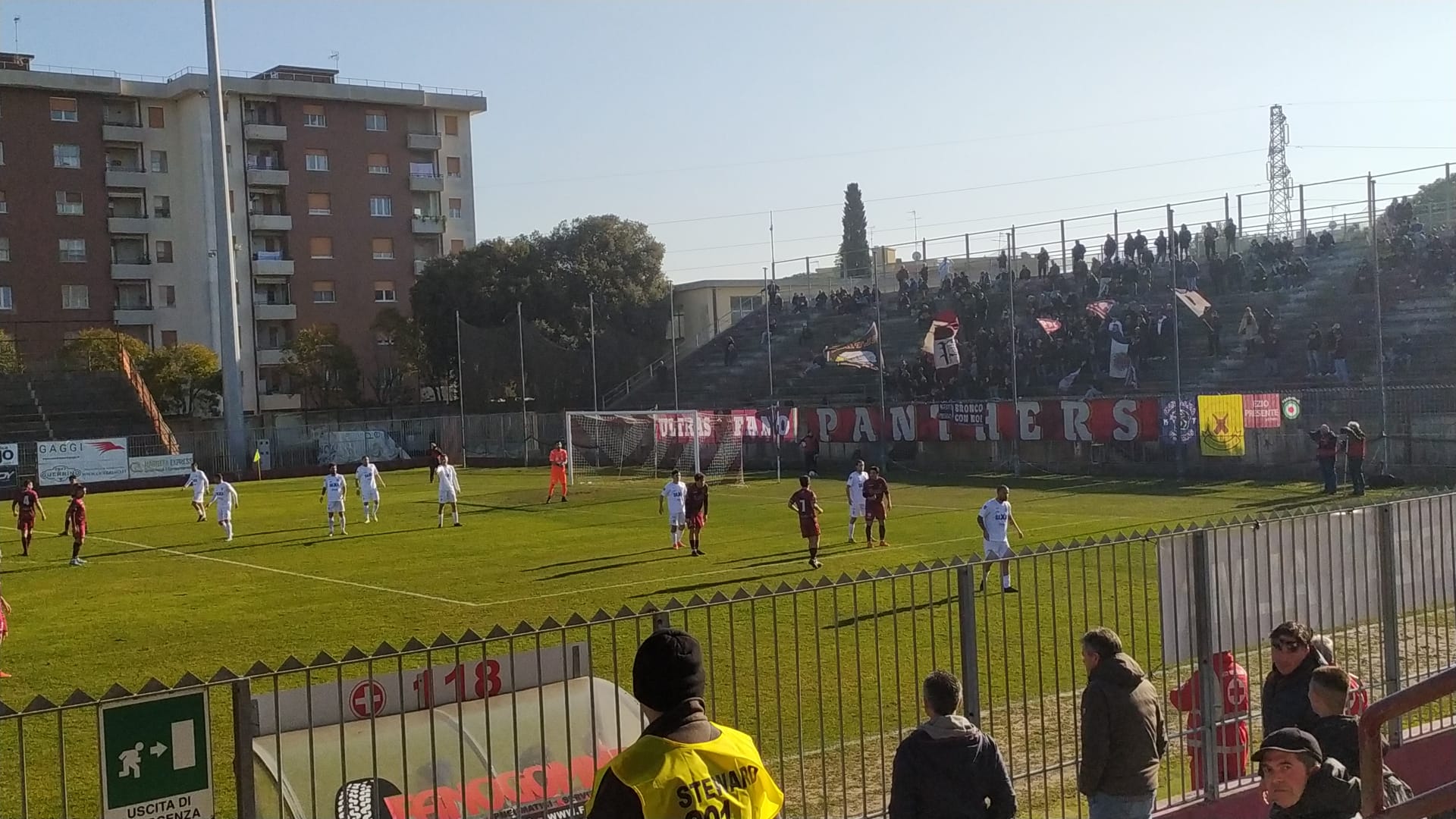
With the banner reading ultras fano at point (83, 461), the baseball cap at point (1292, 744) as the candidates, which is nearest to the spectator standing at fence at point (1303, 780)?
the baseball cap at point (1292, 744)

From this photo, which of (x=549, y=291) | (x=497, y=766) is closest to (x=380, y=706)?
(x=497, y=766)

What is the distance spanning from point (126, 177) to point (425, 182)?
54.8ft

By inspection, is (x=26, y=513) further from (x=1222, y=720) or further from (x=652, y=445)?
(x=1222, y=720)

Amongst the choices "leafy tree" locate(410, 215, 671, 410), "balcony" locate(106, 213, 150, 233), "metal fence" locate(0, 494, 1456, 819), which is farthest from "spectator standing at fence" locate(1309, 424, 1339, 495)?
"balcony" locate(106, 213, 150, 233)

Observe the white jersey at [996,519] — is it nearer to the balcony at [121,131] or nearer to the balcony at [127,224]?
the balcony at [127,224]

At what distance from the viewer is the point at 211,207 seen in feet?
251

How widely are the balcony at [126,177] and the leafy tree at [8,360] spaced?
549 inches

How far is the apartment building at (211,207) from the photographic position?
71062 mm

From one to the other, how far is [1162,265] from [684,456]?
19488 mm

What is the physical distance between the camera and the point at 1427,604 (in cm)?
1050

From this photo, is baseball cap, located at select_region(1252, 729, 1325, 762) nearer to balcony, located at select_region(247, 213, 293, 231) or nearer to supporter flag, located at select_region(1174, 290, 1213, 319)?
supporter flag, located at select_region(1174, 290, 1213, 319)

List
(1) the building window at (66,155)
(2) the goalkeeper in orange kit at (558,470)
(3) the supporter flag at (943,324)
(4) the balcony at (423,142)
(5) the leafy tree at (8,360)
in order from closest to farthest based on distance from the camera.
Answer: (2) the goalkeeper in orange kit at (558,470), (3) the supporter flag at (943,324), (5) the leafy tree at (8,360), (1) the building window at (66,155), (4) the balcony at (423,142)

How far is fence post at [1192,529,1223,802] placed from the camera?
867 centimetres

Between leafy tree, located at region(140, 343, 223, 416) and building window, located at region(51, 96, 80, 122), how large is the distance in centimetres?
1421
